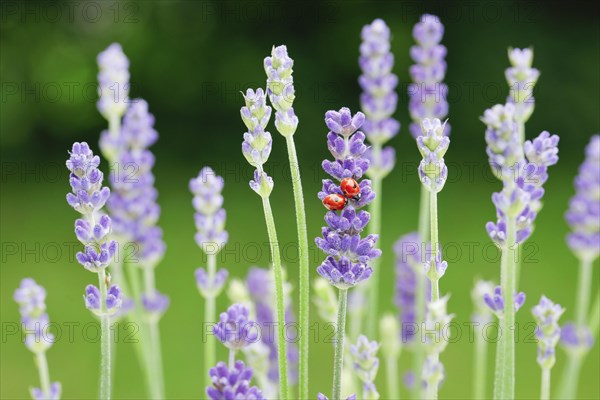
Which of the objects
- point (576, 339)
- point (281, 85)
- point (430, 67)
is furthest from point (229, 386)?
point (430, 67)

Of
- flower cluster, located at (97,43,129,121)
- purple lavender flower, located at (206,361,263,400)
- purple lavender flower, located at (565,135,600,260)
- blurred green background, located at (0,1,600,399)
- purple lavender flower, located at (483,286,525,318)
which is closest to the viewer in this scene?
purple lavender flower, located at (206,361,263,400)

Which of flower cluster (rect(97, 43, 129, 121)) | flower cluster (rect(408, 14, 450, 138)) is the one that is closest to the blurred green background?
flower cluster (rect(97, 43, 129, 121))

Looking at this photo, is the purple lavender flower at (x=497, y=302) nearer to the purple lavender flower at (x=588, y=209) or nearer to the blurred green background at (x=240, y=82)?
the purple lavender flower at (x=588, y=209)

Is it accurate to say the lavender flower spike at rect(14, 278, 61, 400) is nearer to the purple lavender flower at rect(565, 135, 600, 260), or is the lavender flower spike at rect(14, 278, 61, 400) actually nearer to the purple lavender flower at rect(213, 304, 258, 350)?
the purple lavender flower at rect(213, 304, 258, 350)

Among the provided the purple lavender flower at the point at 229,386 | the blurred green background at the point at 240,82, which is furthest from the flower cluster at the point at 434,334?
the blurred green background at the point at 240,82

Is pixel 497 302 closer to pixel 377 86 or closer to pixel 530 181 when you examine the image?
pixel 530 181

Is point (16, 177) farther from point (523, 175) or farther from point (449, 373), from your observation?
point (523, 175)
